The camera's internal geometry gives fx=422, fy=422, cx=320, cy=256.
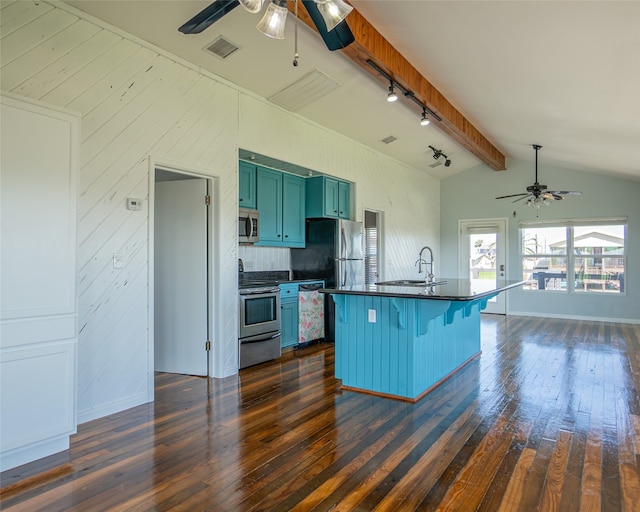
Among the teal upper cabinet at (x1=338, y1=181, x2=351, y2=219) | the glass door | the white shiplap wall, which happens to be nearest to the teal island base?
the white shiplap wall

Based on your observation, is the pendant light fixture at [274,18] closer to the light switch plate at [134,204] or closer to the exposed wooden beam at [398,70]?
the exposed wooden beam at [398,70]

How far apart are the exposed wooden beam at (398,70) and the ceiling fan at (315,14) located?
0.38m

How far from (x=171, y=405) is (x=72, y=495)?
1305 millimetres

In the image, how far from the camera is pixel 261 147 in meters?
4.62

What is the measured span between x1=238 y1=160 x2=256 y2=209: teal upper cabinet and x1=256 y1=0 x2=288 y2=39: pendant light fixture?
2.68m

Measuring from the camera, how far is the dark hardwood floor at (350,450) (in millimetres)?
2088

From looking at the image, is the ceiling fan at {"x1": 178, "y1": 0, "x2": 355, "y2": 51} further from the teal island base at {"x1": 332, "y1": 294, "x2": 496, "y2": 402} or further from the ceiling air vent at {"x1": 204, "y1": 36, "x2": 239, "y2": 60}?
the teal island base at {"x1": 332, "y1": 294, "x2": 496, "y2": 402}

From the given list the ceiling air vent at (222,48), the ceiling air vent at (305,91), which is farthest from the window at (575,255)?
the ceiling air vent at (222,48)

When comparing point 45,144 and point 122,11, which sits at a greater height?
point 122,11

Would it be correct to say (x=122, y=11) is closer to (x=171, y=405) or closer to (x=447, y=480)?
(x=171, y=405)

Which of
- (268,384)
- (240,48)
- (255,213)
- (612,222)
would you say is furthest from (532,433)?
(612,222)

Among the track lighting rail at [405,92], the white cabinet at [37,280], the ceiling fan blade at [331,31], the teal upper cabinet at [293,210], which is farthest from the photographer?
the teal upper cabinet at [293,210]

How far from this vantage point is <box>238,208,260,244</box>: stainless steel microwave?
4.60 metres

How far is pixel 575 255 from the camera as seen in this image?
8102 millimetres
